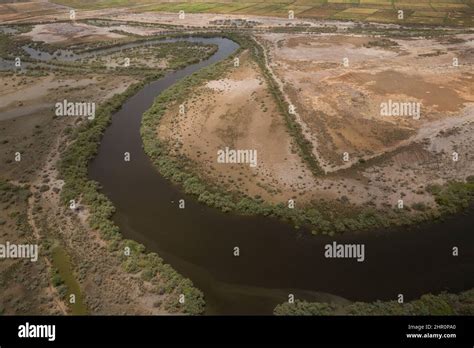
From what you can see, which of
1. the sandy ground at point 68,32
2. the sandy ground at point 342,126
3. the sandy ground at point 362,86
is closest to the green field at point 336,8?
Result: the sandy ground at point 362,86

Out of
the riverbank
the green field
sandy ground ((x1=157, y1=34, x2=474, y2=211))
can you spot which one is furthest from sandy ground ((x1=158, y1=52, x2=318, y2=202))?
the green field

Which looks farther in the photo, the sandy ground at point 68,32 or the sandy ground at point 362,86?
the sandy ground at point 68,32

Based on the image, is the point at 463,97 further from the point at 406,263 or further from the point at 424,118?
the point at 406,263

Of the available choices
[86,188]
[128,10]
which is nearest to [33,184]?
[86,188]

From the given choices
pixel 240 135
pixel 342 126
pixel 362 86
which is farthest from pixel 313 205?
pixel 362 86

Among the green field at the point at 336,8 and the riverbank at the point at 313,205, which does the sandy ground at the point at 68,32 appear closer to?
the green field at the point at 336,8

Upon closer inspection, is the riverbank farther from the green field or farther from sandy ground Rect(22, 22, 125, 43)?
the green field

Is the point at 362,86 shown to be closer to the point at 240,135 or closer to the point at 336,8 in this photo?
the point at 240,135
